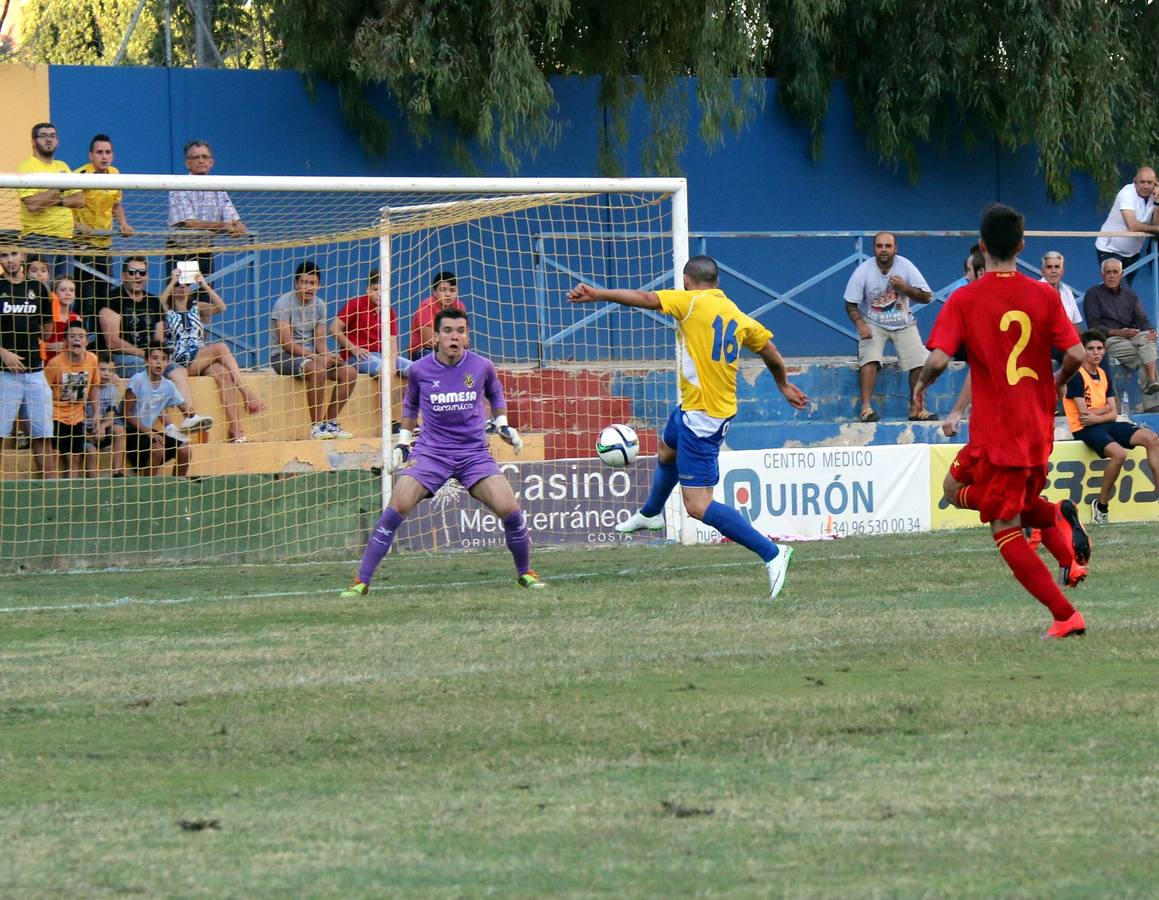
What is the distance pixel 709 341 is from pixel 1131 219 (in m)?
9.93

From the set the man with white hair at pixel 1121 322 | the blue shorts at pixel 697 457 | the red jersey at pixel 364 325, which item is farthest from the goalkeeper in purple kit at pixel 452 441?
the man with white hair at pixel 1121 322

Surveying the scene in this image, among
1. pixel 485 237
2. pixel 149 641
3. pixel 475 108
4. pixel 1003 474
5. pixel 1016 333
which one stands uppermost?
pixel 475 108

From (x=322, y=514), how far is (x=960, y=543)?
5.26 meters

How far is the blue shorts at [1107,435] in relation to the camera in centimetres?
1609

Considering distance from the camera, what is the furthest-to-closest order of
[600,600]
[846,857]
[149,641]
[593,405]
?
[593,405] < [600,600] < [149,641] < [846,857]

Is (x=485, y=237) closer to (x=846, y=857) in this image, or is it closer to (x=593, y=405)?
(x=593, y=405)

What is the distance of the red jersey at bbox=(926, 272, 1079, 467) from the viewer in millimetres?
8125

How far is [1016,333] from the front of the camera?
8.16 metres

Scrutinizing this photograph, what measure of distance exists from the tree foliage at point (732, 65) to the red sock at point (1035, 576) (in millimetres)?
10597

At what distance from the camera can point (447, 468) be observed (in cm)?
1127

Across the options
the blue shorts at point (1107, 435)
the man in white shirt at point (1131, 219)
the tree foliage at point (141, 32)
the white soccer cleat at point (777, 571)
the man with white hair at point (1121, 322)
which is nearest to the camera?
the white soccer cleat at point (777, 571)

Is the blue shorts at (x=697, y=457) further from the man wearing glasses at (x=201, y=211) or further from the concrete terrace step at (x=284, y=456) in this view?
the man wearing glasses at (x=201, y=211)

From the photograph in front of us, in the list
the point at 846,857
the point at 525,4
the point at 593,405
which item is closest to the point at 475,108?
the point at 525,4

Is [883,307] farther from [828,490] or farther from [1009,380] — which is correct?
[1009,380]
